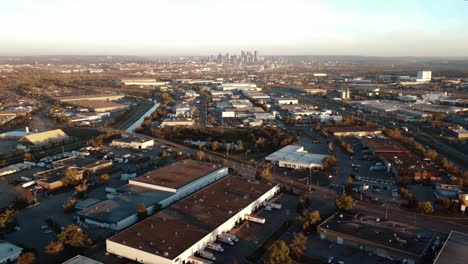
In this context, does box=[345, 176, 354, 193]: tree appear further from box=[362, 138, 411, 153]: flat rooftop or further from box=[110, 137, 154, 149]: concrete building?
box=[110, 137, 154, 149]: concrete building

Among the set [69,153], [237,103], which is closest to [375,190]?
[69,153]

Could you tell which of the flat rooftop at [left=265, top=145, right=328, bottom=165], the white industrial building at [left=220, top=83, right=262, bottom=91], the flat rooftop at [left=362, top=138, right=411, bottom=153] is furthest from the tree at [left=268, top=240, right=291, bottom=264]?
the white industrial building at [left=220, top=83, right=262, bottom=91]

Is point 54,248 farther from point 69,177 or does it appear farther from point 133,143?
point 133,143

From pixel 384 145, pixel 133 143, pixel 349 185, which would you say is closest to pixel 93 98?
pixel 133 143

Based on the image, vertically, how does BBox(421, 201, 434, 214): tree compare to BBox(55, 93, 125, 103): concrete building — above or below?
below

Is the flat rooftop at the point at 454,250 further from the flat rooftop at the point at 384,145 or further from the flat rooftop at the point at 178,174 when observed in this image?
the flat rooftop at the point at 384,145

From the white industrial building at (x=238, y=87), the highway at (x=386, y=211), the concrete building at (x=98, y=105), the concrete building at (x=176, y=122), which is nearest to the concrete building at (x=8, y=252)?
the highway at (x=386, y=211)
